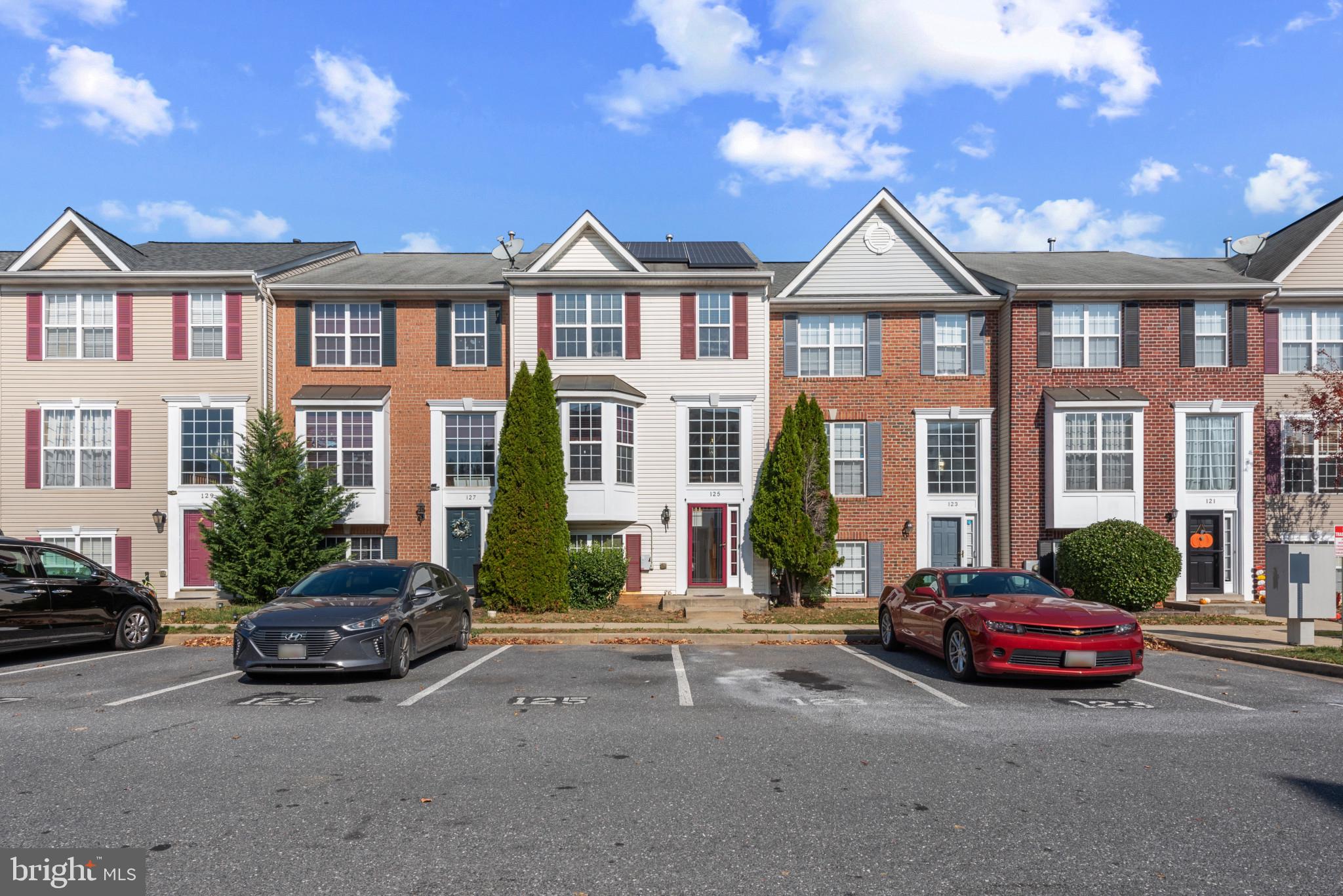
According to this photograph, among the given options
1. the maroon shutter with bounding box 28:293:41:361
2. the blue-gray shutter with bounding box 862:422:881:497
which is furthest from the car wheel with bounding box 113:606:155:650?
the blue-gray shutter with bounding box 862:422:881:497

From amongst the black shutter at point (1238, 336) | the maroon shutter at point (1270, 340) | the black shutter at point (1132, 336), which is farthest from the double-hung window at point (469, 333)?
the maroon shutter at point (1270, 340)

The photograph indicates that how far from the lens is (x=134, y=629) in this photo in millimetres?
12734

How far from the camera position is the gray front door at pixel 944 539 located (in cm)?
2072

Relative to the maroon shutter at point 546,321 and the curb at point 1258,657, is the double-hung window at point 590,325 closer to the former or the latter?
the maroon shutter at point 546,321

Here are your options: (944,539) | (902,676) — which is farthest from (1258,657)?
(944,539)

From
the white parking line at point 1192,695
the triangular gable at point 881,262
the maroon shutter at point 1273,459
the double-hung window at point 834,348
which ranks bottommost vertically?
the white parking line at point 1192,695

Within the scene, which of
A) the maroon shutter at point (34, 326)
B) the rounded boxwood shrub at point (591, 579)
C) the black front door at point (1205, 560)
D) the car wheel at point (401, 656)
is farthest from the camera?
the maroon shutter at point (34, 326)

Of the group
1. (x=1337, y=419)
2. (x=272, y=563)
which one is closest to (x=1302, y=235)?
(x=1337, y=419)

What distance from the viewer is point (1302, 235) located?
2134 cm

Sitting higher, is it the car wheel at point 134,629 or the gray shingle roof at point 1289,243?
the gray shingle roof at point 1289,243

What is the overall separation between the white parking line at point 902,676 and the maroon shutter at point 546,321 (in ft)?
33.9

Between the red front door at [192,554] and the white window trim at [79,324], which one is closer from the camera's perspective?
the red front door at [192,554]

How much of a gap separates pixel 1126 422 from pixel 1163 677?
1094 centimetres

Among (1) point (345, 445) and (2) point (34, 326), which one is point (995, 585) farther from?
(2) point (34, 326)
